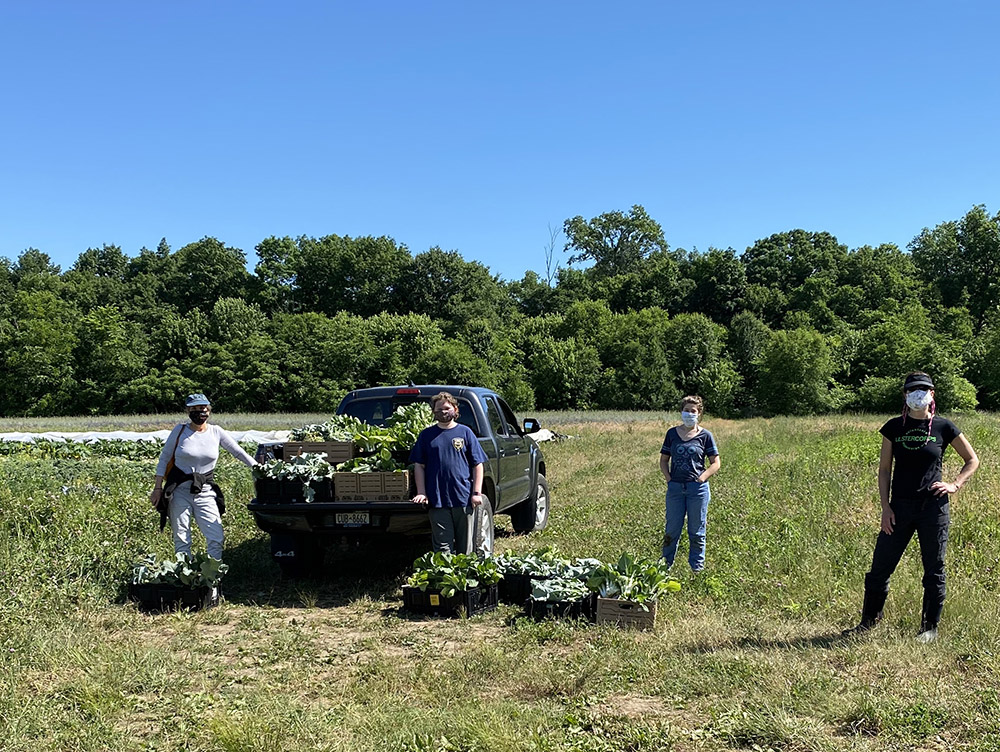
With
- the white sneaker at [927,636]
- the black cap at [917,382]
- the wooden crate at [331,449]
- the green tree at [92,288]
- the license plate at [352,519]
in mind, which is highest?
the green tree at [92,288]

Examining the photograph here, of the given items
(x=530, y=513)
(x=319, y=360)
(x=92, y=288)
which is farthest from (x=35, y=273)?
(x=530, y=513)

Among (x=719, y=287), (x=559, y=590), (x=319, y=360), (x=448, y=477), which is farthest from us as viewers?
(x=719, y=287)

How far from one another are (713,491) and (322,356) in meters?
53.8

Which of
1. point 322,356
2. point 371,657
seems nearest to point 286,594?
point 371,657

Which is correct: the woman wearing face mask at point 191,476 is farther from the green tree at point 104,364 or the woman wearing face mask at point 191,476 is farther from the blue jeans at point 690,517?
the green tree at point 104,364

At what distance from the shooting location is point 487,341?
7094 centimetres

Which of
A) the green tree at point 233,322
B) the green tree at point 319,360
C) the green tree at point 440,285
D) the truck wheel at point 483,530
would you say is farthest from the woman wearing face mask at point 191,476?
the green tree at point 440,285

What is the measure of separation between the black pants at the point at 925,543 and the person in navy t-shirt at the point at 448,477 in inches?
124

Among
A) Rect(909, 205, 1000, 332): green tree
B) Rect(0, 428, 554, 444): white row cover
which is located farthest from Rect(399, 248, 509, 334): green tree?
Rect(0, 428, 554, 444): white row cover

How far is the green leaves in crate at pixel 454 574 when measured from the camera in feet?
20.9

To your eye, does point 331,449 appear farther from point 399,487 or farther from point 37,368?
point 37,368

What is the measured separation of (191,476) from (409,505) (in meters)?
1.91

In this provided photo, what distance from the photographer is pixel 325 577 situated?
26.5 feet

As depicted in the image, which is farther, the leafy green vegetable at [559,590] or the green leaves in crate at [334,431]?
the green leaves in crate at [334,431]
